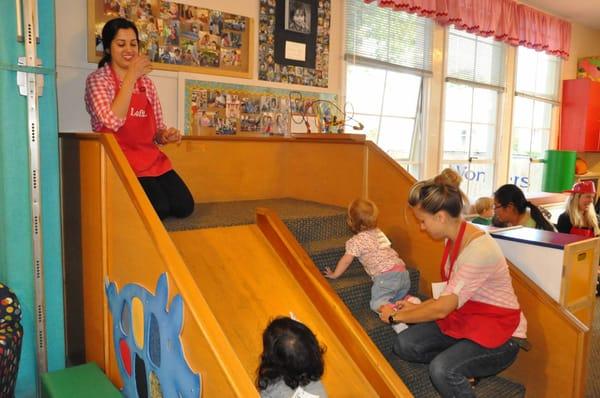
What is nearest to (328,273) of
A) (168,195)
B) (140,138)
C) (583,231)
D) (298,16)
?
(168,195)

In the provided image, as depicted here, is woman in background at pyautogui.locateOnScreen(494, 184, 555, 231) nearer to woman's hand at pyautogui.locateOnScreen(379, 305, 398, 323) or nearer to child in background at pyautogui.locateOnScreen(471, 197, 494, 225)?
child in background at pyautogui.locateOnScreen(471, 197, 494, 225)

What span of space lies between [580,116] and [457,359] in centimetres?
620

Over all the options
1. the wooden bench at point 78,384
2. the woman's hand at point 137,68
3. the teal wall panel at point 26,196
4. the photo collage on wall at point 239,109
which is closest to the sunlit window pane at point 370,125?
the photo collage on wall at point 239,109

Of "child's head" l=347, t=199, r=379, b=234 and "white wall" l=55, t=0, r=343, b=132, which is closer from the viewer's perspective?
"child's head" l=347, t=199, r=379, b=234

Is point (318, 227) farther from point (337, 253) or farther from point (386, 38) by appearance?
point (386, 38)

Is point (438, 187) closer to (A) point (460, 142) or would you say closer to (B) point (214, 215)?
(B) point (214, 215)

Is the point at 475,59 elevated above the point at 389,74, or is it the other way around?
the point at 475,59

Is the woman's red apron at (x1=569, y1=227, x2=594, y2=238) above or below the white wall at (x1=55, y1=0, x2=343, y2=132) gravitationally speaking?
below

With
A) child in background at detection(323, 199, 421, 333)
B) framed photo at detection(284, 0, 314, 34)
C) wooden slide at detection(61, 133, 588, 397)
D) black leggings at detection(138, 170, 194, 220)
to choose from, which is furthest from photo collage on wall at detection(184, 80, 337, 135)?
child in background at detection(323, 199, 421, 333)

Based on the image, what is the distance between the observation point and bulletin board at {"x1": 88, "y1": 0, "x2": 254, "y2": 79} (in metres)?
2.97

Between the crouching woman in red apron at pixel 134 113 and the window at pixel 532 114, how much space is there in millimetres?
5031

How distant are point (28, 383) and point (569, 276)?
265 cm

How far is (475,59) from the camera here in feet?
19.1

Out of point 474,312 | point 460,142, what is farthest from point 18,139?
point 460,142
